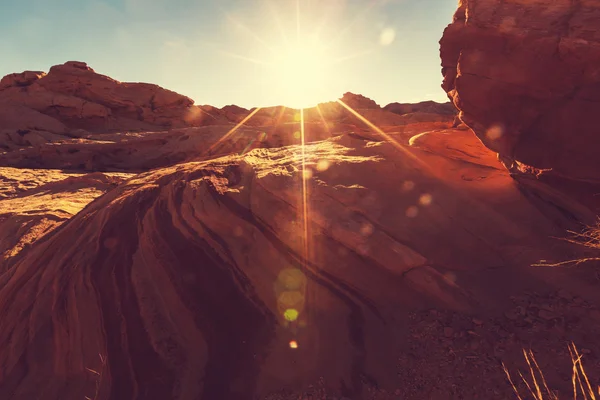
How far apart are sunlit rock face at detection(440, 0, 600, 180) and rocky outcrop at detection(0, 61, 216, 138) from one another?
28.9m

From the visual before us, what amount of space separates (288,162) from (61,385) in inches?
190

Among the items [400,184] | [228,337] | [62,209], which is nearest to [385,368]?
[228,337]

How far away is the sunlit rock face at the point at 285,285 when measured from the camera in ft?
14.7

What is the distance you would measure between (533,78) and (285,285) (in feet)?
16.4

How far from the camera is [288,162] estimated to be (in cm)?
684

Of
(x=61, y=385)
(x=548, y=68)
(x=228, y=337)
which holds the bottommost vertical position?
(x=61, y=385)

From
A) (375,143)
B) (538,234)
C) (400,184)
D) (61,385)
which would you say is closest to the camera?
(61,385)

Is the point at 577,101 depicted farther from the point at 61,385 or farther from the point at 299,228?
the point at 61,385

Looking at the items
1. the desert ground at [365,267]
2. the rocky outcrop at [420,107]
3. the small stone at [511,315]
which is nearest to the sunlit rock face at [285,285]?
the desert ground at [365,267]

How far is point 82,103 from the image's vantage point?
29453 mm

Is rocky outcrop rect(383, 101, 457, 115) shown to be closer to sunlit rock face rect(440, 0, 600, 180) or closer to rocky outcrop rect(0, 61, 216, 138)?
rocky outcrop rect(0, 61, 216, 138)

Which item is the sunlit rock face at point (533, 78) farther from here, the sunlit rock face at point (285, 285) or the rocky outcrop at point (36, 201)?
the rocky outcrop at point (36, 201)

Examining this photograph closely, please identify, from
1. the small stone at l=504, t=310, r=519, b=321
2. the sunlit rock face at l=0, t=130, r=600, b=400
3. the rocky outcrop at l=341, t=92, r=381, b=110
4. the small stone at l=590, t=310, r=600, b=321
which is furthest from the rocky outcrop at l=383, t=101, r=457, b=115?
the small stone at l=504, t=310, r=519, b=321

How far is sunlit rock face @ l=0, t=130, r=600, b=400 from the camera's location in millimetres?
4488
